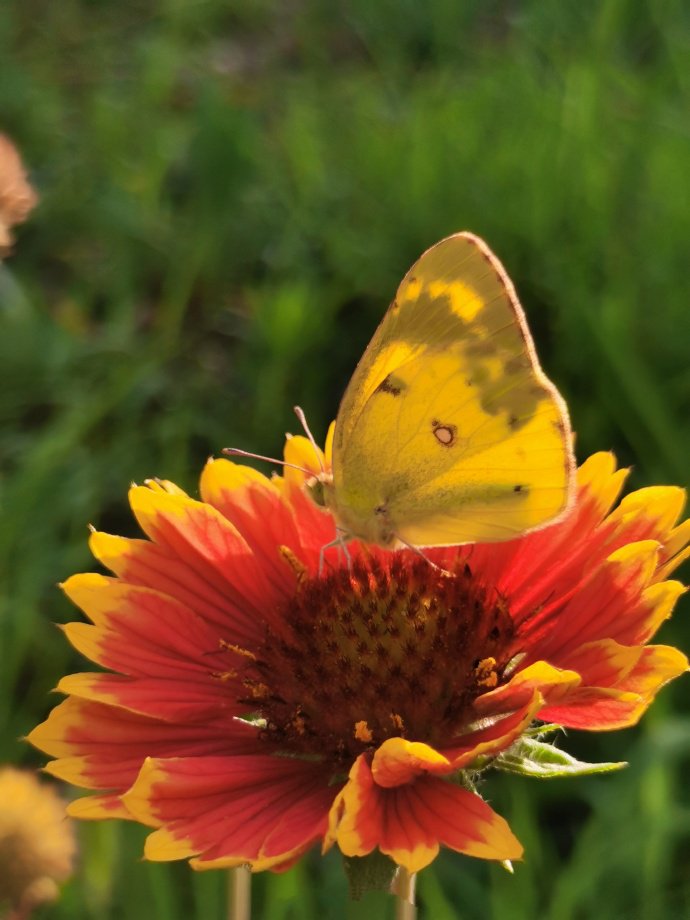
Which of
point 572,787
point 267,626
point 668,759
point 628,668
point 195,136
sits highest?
point 628,668

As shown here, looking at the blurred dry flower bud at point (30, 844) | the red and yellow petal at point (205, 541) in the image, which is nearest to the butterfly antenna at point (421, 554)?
the red and yellow petal at point (205, 541)

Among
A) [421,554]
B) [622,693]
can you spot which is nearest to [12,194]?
[421,554]

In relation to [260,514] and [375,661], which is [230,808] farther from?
[260,514]

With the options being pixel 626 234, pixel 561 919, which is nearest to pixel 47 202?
pixel 626 234

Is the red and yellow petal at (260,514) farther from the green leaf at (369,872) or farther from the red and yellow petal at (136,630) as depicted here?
the green leaf at (369,872)

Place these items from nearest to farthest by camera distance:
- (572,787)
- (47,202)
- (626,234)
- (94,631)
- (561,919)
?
1. (94,631)
2. (561,919)
3. (572,787)
4. (626,234)
5. (47,202)

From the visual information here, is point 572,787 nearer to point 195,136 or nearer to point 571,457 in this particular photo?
point 571,457

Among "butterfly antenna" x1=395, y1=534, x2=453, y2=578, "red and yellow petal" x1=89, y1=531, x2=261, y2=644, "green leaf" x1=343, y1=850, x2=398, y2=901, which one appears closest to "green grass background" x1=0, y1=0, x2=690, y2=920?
"red and yellow petal" x1=89, y1=531, x2=261, y2=644

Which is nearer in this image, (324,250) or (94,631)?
(94,631)
